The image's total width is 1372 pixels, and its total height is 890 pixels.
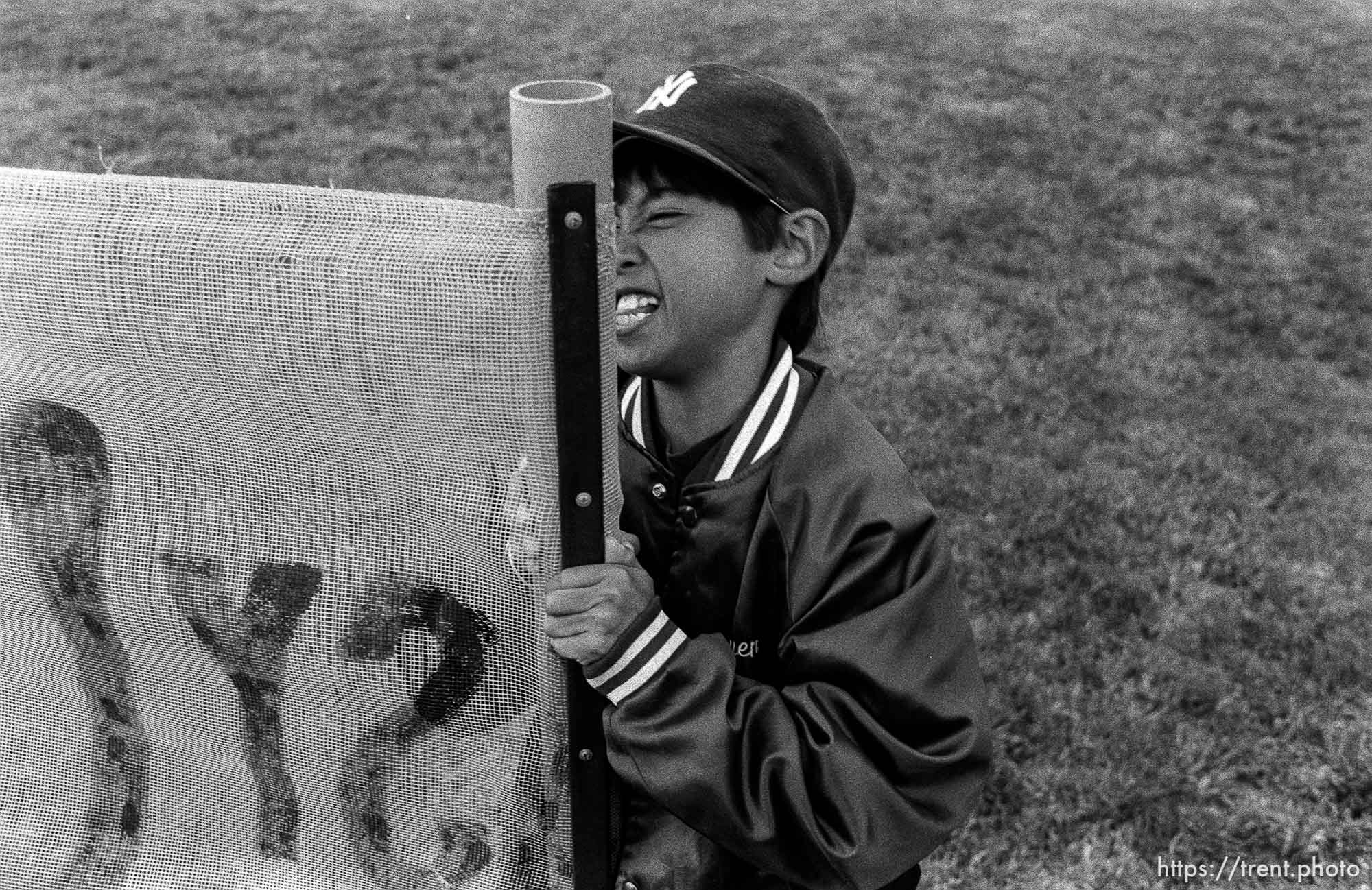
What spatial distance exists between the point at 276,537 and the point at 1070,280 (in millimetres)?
4947

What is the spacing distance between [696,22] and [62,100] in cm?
366

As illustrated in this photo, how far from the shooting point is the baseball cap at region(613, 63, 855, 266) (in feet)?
5.90

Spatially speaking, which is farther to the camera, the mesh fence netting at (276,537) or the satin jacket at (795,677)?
the satin jacket at (795,677)

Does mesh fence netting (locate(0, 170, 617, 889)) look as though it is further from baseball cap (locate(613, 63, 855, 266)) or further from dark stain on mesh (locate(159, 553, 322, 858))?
baseball cap (locate(613, 63, 855, 266))

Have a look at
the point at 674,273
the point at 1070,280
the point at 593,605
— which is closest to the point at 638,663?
the point at 593,605

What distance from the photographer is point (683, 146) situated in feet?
5.81

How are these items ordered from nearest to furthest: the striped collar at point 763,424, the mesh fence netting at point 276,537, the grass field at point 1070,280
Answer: the mesh fence netting at point 276,537
the striped collar at point 763,424
the grass field at point 1070,280

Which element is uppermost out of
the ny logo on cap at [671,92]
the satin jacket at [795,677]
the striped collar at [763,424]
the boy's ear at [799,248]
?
the ny logo on cap at [671,92]

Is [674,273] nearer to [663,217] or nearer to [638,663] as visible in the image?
[663,217]

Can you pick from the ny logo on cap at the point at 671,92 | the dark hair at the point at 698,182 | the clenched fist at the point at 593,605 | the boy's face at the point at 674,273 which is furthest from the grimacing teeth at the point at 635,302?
the clenched fist at the point at 593,605

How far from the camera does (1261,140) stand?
756cm

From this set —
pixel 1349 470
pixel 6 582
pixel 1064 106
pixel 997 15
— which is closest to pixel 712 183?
pixel 6 582

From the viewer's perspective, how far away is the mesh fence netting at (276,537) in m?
1.54

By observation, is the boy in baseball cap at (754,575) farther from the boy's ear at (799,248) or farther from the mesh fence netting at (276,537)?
the mesh fence netting at (276,537)
